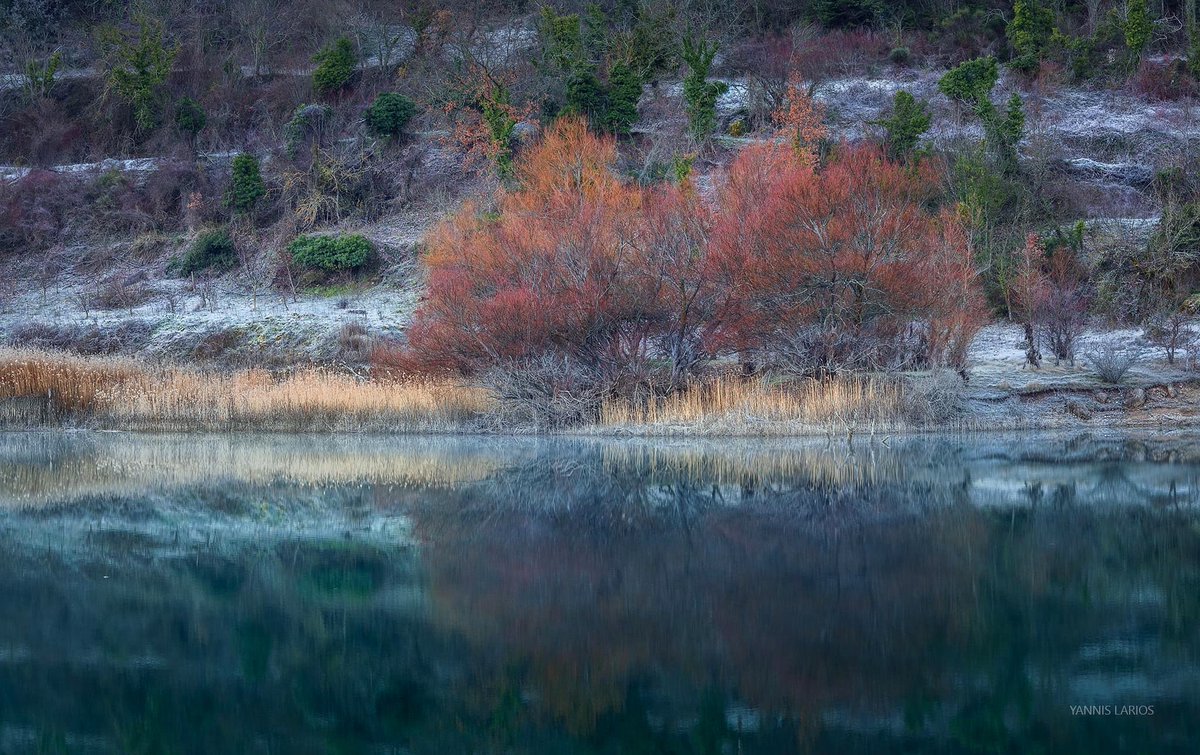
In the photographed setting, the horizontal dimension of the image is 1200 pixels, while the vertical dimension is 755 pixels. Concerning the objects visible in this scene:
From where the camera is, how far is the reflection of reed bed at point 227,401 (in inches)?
987

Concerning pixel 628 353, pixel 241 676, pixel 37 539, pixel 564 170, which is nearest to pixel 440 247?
pixel 564 170

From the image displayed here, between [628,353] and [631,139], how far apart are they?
697 inches

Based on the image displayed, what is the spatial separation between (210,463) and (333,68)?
3089 cm

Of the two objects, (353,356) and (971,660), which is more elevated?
(971,660)

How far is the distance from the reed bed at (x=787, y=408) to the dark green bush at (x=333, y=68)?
2865 cm

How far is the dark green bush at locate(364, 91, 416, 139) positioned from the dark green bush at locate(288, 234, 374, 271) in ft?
20.7

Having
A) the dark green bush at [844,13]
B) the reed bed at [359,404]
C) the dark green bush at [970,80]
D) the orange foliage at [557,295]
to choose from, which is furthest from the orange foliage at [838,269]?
the dark green bush at [844,13]

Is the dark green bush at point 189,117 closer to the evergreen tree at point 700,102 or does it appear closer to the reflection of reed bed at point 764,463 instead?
the evergreen tree at point 700,102

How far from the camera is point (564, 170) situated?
98.1 ft

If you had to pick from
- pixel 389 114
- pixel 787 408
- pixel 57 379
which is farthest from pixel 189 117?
pixel 787 408

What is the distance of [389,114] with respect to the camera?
4262 cm

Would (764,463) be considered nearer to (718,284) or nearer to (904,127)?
(718,284)

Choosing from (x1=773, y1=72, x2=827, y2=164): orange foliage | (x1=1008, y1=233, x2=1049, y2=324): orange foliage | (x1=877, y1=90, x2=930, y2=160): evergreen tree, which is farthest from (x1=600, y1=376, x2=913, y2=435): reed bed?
(x1=877, y1=90, x2=930, y2=160): evergreen tree

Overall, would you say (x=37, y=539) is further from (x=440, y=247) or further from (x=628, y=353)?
(x=440, y=247)
